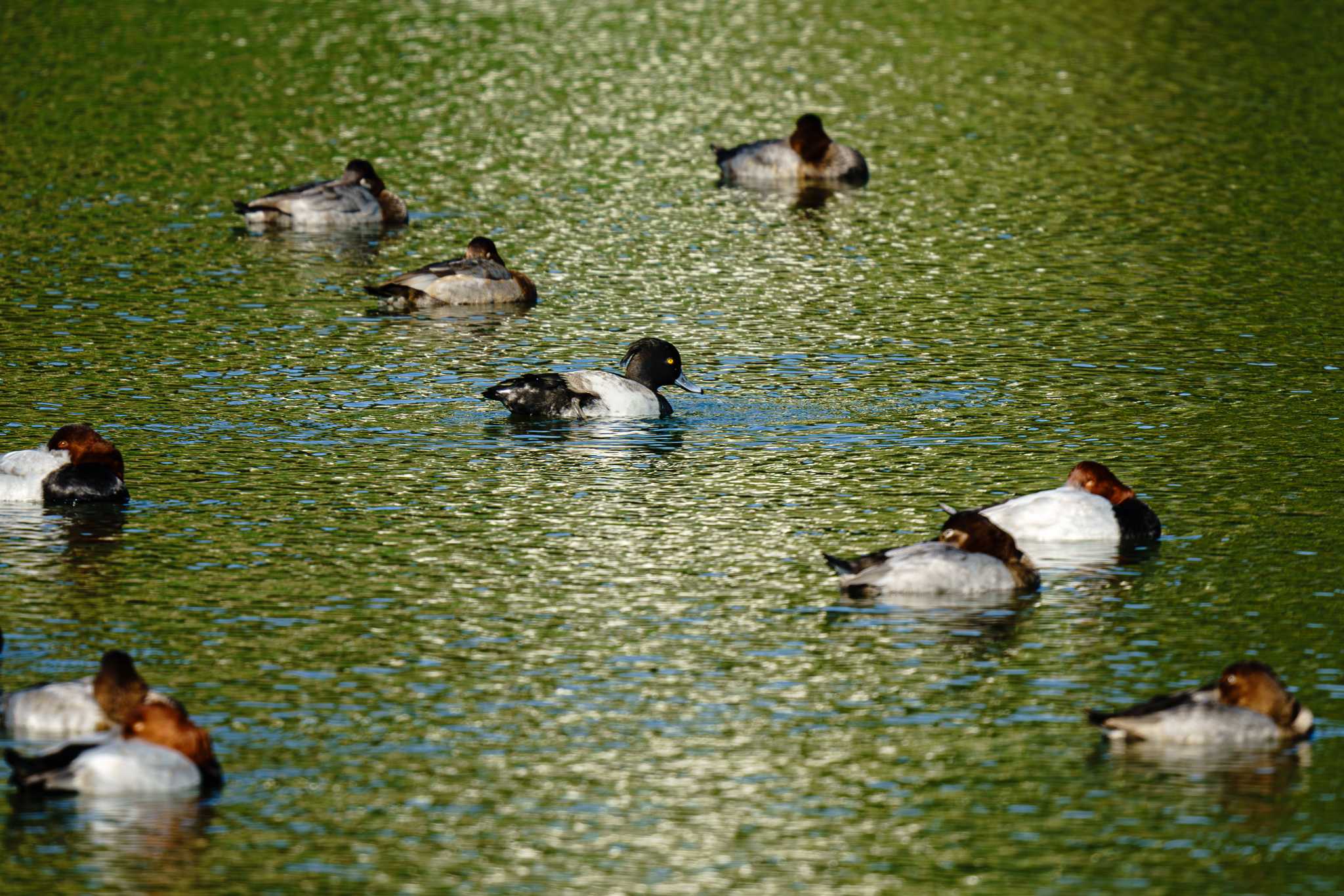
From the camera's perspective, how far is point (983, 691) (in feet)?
51.0

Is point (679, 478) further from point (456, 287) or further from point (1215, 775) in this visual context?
point (456, 287)

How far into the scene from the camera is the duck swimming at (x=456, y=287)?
30.5 m

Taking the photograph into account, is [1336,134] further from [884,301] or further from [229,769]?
[229,769]

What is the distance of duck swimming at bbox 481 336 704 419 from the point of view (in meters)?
24.0

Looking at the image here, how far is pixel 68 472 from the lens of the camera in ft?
66.3

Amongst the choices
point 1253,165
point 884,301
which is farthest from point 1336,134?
point 884,301

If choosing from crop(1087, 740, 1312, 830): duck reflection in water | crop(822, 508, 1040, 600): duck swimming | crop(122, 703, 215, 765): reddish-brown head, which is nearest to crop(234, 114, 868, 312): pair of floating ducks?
crop(822, 508, 1040, 600): duck swimming

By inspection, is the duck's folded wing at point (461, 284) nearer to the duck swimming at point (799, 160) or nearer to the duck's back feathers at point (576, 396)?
the duck's back feathers at point (576, 396)

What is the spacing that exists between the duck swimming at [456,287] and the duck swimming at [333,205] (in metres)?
5.94

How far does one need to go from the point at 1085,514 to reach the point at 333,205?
20.1 m

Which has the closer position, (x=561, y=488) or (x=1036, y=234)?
(x=561, y=488)

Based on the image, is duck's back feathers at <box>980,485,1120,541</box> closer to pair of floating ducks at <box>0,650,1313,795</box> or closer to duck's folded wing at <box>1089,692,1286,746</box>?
pair of floating ducks at <box>0,650,1313,795</box>

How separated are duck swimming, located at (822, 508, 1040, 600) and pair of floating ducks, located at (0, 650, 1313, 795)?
2.94 metres

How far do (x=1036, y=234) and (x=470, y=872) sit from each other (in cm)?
2427
